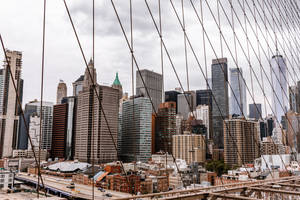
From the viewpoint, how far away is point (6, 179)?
105 feet

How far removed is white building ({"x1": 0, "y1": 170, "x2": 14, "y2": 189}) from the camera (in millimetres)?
31766

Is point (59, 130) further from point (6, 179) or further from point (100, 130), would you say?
point (6, 179)

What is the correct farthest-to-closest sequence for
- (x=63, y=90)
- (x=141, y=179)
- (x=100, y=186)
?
(x=63, y=90), (x=100, y=186), (x=141, y=179)

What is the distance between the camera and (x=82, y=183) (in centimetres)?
4019

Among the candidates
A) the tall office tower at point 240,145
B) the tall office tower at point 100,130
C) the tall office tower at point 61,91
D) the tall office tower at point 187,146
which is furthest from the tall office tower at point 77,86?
the tall office tower at point 240,145

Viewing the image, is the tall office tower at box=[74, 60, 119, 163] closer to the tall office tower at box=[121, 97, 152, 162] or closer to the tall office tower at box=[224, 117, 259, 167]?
the tall office tower at box=[121, 97, 152, 162]

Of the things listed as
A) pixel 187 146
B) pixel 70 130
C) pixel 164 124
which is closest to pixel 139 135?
pixel 164 124

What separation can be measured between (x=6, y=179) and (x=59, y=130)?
38.5 meters

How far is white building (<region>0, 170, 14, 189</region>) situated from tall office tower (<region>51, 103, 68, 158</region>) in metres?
34.0

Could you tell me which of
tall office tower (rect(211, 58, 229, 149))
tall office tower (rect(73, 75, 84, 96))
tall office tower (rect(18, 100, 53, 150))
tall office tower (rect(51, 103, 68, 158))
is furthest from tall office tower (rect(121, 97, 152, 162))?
tall office tower (rect(73, 75, 84, 96))

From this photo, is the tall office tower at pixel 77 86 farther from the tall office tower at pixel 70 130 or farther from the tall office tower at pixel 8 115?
the tall office tower at pixel 8 115

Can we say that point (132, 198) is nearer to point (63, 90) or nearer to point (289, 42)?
point (289, 42)

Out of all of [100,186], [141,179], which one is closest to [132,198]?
[141,179]

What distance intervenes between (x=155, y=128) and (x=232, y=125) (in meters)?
22.7
